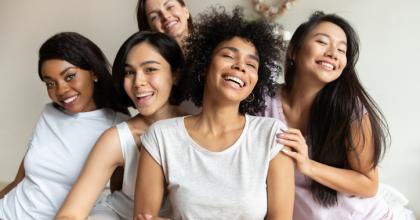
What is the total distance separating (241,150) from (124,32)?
1.74 meters

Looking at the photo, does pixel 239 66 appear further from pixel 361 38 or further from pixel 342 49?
pixel 361 38

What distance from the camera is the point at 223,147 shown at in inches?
43.6

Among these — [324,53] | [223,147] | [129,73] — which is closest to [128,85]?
[129,73]

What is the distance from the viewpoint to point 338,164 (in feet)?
4.55

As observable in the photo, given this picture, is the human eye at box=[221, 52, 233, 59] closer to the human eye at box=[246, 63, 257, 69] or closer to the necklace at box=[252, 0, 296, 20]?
the human eye at box=[246, 63, 257, 69]

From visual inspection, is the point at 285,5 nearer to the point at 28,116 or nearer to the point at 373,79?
the point at 373,79

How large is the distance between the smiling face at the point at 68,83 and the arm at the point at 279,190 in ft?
2.27

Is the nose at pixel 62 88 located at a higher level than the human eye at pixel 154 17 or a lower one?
lower

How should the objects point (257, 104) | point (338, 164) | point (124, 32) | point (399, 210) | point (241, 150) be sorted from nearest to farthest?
point (241, 150) → point (257, 104) → point (338, 164) → point (399, 210) → point (124, 32)

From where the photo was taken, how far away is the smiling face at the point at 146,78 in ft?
4.12

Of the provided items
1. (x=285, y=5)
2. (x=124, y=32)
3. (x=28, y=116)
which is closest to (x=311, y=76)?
(x=285, y=5)

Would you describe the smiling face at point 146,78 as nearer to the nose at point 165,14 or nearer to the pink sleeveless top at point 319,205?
the pink sleeveless top at point 319,205

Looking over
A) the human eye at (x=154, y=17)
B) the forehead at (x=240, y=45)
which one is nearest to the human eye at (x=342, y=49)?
the forehead at (x=240, y=45)

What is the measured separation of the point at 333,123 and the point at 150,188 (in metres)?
0.63
